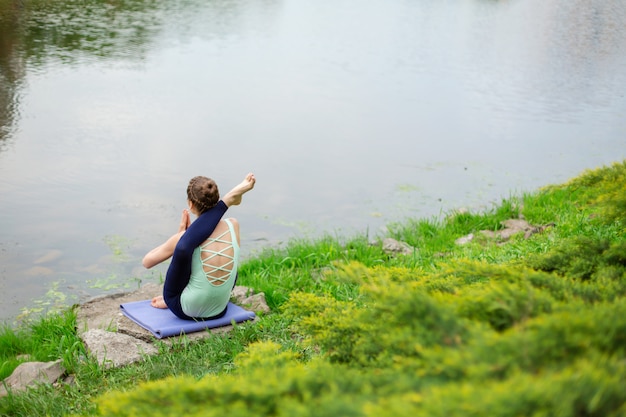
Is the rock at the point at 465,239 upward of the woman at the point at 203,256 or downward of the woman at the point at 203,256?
downward

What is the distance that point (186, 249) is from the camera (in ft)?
15.1

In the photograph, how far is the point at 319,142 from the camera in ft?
33.3

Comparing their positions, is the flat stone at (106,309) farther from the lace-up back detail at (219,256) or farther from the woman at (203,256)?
the lace-up back detail at (219,256)

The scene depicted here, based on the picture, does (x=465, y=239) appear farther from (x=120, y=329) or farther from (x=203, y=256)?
(x=120, y=329)

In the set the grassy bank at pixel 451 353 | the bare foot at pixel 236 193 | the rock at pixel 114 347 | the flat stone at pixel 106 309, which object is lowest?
the flat stone at pixel 106 309

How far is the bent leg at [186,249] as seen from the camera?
4.61 meters

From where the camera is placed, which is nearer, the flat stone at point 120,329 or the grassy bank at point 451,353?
the grassy bank at point 451,353

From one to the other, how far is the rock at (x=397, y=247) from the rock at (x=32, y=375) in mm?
3186

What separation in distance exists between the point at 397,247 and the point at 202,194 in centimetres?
246

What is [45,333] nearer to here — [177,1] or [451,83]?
[451,83]

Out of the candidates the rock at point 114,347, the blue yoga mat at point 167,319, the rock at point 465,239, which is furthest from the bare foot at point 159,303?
the rock at point 465,239

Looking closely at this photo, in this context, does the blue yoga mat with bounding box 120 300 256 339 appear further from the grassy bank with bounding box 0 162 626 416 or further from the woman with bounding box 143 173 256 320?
the grassy bank with bounding box 0 162 626 416

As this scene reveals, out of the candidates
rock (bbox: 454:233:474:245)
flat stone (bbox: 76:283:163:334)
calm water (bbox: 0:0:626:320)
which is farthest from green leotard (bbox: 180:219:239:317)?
rock (bbox: 454:233:474:245)

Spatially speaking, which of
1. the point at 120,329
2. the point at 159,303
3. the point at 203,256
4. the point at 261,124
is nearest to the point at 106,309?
the point at 159,303
